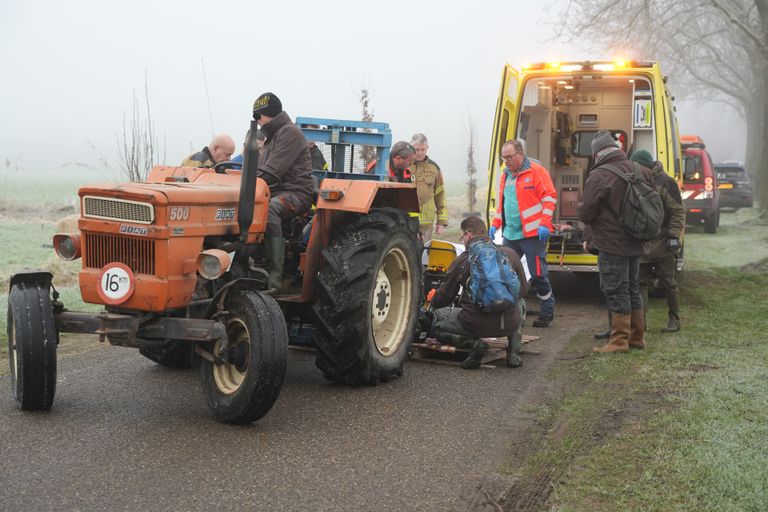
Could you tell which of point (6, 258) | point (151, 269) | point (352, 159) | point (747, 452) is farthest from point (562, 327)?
point (6, 258)

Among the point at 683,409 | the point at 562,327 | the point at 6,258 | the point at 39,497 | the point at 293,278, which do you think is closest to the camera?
the point at 39,497

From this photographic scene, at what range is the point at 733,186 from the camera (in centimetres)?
2931

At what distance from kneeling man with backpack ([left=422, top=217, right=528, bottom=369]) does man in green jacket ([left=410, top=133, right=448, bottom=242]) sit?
335 cm

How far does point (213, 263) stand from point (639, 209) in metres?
3.87

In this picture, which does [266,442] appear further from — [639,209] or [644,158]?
[644,158]

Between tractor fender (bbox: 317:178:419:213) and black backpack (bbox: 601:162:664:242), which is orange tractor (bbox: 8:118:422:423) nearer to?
tractor fender (bbox: 317:178:419:213)

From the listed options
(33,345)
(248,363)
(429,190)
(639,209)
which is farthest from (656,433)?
(429,190)

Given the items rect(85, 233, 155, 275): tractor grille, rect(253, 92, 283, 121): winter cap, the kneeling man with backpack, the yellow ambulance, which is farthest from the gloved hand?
rect(85, 233, 155, 275): tractor grille

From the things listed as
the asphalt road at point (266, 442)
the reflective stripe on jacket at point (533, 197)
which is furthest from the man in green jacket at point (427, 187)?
the asphalt road at point (266, 442)

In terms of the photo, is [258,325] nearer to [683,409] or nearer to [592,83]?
[683,409]

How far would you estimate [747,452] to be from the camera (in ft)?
15.9

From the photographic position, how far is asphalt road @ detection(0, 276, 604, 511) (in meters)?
4.38

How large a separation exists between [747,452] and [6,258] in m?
12.1

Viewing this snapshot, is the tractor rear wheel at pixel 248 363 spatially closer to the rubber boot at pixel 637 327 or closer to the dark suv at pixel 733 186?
the rubber boot at pixel 637 327
